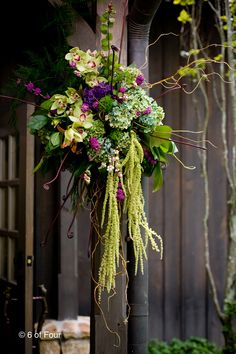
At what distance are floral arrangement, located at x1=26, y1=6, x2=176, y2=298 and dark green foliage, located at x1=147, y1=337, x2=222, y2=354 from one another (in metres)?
1.73

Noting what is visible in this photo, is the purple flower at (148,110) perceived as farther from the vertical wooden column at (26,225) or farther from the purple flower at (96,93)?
the vertical wooden column at (26,225)

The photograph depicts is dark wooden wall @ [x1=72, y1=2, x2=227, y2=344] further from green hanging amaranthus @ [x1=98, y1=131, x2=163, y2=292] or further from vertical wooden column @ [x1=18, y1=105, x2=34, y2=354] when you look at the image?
green hanging amaranthus @ [x1=98, y1=131, x2=163, y2=292]

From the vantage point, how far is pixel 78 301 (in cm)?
→ 384

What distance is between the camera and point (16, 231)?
3193 mm

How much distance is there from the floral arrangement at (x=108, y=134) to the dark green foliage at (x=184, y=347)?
1.73 m

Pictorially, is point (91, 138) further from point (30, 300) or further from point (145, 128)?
point (30, 300)

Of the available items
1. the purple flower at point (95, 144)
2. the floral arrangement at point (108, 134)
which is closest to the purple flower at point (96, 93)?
the floral arrangement at point (108, 134)

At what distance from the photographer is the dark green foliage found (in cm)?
368

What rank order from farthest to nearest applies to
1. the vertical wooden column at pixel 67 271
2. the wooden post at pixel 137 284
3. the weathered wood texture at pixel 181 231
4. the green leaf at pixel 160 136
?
the weathered wood texture at pixel 181 231 < the vertical wooden column at pixel 67 271 < the wooden post at pixel 137 284 < the green leaf at pixel 160 136

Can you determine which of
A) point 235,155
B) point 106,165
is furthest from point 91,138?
point 235,155

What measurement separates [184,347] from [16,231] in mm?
1427

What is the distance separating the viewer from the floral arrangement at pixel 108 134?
2102 millimetres

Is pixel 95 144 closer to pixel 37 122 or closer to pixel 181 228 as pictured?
pixel 37 122

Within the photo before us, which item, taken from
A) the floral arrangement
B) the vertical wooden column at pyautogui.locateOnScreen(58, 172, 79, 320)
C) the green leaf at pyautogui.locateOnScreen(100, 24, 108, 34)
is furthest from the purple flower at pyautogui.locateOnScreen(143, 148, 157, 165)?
the vertical wooden column at pyautogui.locateOnScreen(58, 172, 79, 320)
